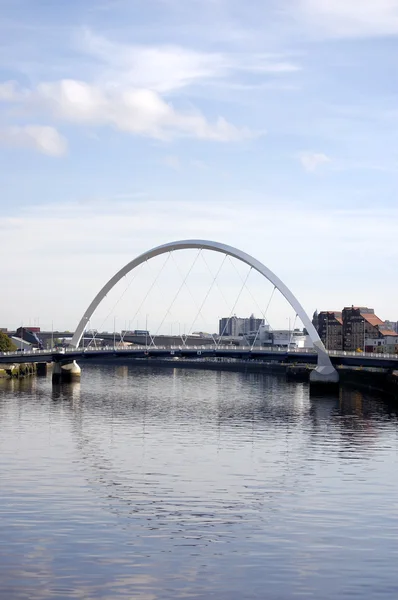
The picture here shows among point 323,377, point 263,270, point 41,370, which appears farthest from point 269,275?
point 41,370

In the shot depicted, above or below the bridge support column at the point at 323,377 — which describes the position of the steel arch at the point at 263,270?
above

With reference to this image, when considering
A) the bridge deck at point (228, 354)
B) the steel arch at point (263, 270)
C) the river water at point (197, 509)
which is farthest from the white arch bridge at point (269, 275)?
the river water at point (197, 509)

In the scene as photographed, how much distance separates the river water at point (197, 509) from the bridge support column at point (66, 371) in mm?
60129

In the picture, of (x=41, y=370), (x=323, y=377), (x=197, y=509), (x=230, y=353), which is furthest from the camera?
(x=41, y=370)

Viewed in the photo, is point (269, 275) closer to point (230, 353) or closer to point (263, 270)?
point (263, 270)

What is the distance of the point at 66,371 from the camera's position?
132125mm

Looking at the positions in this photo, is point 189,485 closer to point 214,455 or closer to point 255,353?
point 214,455

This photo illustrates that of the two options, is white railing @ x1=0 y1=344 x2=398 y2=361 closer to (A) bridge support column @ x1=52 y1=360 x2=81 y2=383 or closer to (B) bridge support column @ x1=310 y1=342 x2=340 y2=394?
(B) bridge support column @ x1=310 y1=342 x2=340 y2=394

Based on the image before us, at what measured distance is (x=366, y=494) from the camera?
125 feet

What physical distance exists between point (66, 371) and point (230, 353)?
2915cm

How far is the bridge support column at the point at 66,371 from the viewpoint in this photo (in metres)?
131

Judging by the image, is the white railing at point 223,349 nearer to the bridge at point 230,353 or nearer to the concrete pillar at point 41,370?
the bridge at point 230,353

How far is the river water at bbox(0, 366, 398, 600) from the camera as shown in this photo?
2500 cm

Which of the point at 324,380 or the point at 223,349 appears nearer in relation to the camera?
the point at 324,380
